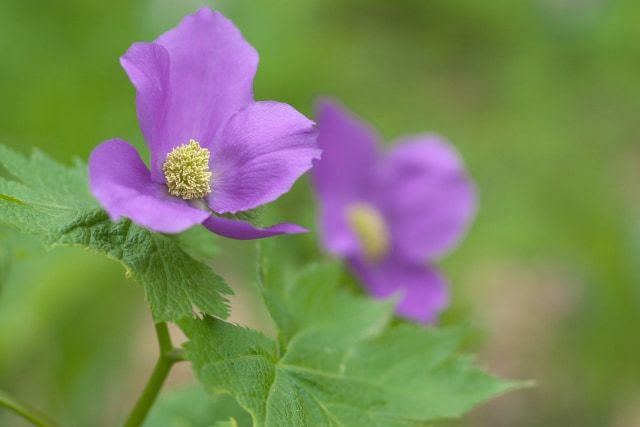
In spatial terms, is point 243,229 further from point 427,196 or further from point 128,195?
point 427,196

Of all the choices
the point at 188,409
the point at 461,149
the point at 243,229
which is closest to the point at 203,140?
the point at 243,229

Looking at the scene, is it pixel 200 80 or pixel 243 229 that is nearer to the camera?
pixel 243 229

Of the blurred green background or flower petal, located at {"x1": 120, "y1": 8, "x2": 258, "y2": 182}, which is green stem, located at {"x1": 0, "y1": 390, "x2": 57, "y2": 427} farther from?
the blurred green background

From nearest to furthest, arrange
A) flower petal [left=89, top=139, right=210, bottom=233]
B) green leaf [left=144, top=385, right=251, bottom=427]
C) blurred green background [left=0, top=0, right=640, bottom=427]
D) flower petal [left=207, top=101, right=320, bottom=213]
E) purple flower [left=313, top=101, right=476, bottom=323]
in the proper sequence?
flower petal [left=89, top=139, right=210, bottom=233]
flower petal [left=207, top=101, right=320, bottom=213]
green leaf [left=144, top=385, right=251, bottom=427]
purple flower [left=313, top=101, right=476, bottom=323]
blurred green background [left=0, top=0, right=640, bottom=427]

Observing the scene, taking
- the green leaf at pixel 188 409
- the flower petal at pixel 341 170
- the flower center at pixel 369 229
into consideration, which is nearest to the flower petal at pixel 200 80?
the green leaf at pixel 188 409

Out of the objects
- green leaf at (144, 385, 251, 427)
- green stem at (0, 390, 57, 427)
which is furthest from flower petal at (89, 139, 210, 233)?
green leaf at (144, 385, 251, 427)

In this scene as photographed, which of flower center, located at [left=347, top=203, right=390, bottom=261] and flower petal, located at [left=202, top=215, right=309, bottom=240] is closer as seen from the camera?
flower petal, located at [left=202, top=215, right=309, bottom=240]
